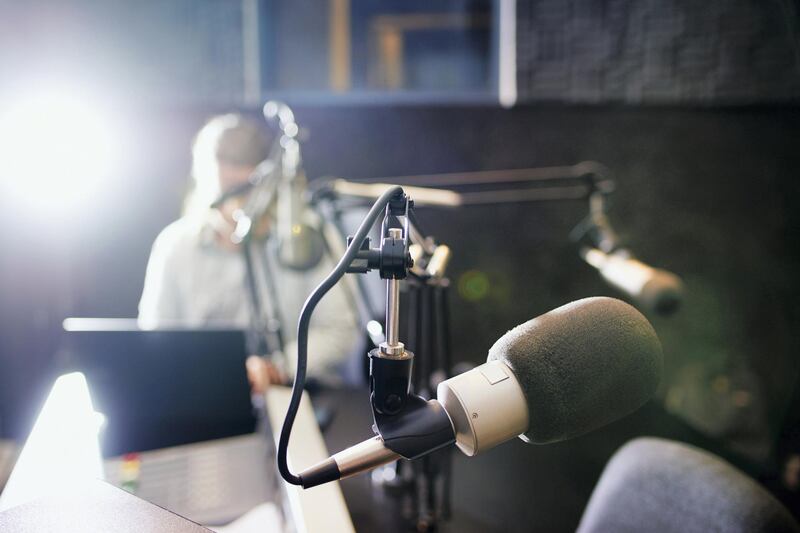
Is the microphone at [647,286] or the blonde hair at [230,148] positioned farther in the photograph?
the blonde hair at [230,148]

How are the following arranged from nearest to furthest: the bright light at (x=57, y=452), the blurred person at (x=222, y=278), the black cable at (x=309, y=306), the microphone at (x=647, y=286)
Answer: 1. the black cable at (x=309, y=306)
2. the bright light at (x=57, y=452)
3. the microphone at (x=647, y=286)
4. the blurred person at (x=222, y=278)

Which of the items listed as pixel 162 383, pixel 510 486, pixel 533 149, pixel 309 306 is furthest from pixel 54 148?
pixel 309 306

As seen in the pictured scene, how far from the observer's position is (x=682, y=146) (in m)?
2.40

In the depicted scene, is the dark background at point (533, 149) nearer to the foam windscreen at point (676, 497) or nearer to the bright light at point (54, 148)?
the bright light at point (54, 148)

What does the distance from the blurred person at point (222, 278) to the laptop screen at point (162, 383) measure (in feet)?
1.52

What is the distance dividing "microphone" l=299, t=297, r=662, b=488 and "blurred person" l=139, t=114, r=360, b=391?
1.16 metres

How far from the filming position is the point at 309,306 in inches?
17.1

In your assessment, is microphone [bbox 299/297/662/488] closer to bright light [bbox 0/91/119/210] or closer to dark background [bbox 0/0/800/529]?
dark background [bbox 0/0/800/529]

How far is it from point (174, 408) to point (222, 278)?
0.80 meters

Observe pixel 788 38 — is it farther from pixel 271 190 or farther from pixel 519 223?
pixel 271 190

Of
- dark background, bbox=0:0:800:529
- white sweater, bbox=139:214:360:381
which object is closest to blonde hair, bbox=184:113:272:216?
white sweater, bbox=139:214:360:381

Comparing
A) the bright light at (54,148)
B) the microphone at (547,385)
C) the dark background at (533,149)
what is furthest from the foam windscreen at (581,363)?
the bright light at (54,148)

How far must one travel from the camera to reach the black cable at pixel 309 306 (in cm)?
43

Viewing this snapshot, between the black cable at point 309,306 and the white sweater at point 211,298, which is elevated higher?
the black cable at point 309,306
